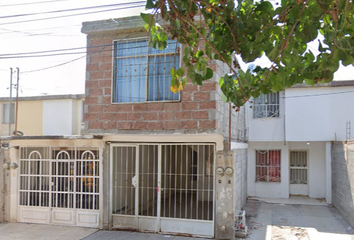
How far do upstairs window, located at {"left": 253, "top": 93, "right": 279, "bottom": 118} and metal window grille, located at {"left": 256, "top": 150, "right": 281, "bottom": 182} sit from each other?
1.60 metres

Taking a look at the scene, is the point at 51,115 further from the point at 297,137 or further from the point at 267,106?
the point at 297,137

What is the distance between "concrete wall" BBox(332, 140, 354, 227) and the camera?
863 centimetres

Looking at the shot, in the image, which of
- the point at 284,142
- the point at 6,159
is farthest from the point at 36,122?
the point at 284,142

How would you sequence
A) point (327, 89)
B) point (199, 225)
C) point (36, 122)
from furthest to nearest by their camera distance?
point (36, 122), point (327, 89), point (199, 225)

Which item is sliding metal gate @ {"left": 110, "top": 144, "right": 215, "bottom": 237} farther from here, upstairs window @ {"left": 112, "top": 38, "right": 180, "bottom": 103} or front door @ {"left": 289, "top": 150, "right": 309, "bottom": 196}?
front door @ {"left": 289, "top": 150, "right": 309, "bottom": 196}

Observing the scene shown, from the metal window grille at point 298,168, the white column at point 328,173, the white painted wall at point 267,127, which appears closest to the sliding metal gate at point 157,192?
the white painted wall at point 267,127

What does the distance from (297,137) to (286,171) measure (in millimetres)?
1545

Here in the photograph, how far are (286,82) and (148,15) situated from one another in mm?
1494

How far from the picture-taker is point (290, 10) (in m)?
2.86

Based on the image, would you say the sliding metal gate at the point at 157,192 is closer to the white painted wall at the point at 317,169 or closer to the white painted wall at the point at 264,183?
the white painted wall at the point at 264,183

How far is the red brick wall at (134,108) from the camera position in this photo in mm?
6719

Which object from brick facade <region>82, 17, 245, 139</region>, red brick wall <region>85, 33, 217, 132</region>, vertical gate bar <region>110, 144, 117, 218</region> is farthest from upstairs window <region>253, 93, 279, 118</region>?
vertical gate bar <region>110, 144, 117, 218</region>

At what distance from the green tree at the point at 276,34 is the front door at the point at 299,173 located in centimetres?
1059

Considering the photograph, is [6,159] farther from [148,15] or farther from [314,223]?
[314,223]
